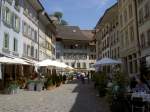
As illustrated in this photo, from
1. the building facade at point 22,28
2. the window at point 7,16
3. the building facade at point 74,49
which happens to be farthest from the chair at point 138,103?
the building facade at point 74,49

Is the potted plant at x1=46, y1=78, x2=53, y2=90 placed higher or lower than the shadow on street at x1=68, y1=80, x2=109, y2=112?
higher

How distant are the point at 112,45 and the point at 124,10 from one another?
12521mm

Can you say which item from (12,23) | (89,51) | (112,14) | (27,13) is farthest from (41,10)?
(89,51)

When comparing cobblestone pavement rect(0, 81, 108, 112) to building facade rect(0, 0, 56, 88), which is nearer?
cobblestone pavement rect(0, 81, 108, 112)

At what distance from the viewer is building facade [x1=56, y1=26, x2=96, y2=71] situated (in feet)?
263

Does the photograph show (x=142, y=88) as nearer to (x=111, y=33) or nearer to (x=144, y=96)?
(x=144, y=96)

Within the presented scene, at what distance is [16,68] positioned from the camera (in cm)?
3488

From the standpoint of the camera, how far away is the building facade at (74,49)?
263 feet

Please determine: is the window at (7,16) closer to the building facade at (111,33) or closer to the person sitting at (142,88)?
the building facade at (111,33)

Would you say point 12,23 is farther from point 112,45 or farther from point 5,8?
point 112,45

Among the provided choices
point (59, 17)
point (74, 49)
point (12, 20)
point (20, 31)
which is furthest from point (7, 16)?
point (59, 17)

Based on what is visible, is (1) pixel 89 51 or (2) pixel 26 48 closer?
(2) pixel 26 48

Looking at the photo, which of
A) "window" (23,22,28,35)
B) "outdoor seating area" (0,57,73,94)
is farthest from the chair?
"window" (23,22,28,35)

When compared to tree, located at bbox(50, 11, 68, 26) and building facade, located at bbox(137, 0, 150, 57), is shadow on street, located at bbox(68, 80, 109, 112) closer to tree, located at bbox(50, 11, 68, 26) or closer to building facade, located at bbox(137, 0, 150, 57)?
building facade, located at bbox(137, 0, 150, 57)
